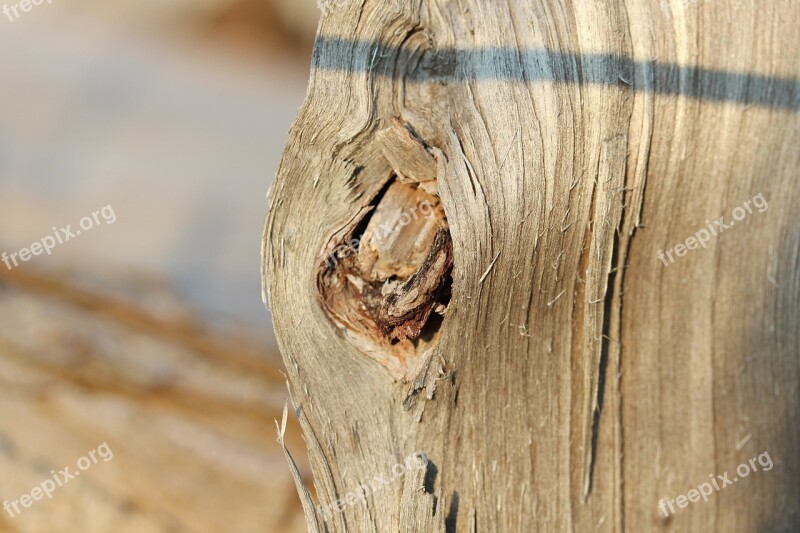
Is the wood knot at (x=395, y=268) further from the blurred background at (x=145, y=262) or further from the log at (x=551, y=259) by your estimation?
the blurred background at (x=145, y=262)

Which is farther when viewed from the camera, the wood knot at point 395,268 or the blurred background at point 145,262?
the blurred background at point 145,262

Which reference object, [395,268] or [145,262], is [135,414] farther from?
[395,268]

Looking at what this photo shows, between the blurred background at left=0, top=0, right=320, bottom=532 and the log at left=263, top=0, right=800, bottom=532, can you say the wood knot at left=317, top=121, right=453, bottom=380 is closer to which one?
the log at left=263, top=0, right=800, bottom=532

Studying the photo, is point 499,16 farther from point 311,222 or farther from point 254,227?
point 254,227

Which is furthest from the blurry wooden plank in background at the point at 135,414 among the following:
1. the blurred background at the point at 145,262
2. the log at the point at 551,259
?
the log at the point at 551,259

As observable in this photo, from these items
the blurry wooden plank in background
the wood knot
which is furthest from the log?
the blurry wooden plank in background

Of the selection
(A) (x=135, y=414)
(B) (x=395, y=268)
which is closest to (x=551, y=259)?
(B) (x=395, y=268)

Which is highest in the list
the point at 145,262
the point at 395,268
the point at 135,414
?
the point at 395,268
